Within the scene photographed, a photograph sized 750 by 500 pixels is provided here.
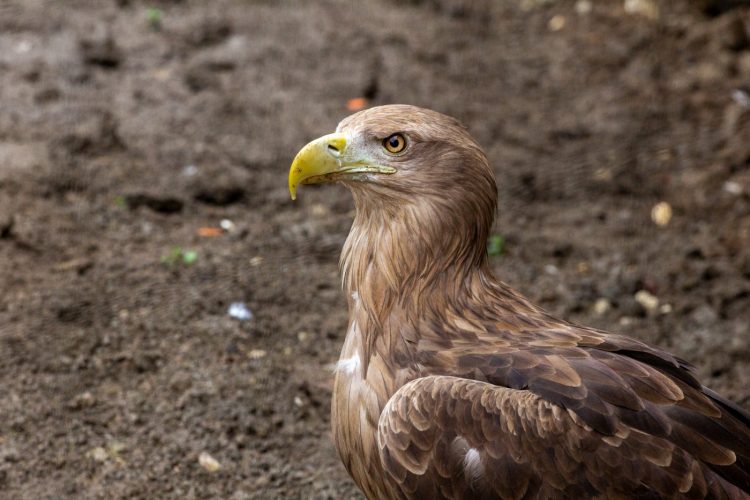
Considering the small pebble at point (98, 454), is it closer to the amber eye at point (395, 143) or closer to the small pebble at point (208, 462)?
the small pebble at point (208, 462)

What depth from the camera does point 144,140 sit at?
6.69 m

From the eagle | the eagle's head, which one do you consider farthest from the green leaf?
the eagle's head

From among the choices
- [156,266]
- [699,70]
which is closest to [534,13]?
[699,70]

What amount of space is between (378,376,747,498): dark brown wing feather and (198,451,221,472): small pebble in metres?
1.36

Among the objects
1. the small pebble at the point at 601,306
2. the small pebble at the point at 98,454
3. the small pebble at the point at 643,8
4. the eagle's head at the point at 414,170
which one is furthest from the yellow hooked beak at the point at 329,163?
the small pebble at the point at 643,8

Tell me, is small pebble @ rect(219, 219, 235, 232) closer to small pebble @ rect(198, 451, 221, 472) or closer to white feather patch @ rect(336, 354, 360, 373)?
small pebble @ rect(198, 451, 221, 472)

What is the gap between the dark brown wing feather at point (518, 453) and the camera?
3.19 meters

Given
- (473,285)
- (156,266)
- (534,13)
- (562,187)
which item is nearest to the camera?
(473,285)

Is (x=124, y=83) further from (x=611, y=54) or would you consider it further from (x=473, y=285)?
(x=473, y=285)

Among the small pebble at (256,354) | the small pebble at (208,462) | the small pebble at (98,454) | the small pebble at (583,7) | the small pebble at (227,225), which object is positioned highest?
the small pebble at (583,7)

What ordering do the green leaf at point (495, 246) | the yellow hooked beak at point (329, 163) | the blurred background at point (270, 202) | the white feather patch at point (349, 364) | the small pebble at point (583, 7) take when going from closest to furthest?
the yellow hooked beak at point (329, 163) → the white feather patch at point (349, 364) → the blurred background at point (270, 202) → the green leaf at point (495, 246) → the small pebble at point (583, 7)

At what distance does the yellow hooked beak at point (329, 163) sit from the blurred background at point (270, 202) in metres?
1.51

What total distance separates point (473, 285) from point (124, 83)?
13.9 feet

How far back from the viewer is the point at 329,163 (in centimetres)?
368
